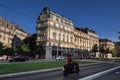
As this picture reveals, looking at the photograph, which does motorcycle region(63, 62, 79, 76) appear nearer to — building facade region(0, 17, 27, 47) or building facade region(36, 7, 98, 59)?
building facade region(36, 7, 98, 59)

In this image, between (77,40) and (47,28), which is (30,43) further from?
(77,40)

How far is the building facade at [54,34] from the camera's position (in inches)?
3290

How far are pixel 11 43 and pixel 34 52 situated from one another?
37.1ft

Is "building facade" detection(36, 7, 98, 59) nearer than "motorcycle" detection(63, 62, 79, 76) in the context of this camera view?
No


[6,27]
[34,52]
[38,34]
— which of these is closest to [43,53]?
[34,52]

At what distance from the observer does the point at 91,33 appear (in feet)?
427

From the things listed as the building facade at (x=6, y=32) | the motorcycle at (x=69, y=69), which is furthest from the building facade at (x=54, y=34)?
the motorcycle at (x=69, y=69)

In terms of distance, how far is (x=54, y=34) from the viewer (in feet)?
285

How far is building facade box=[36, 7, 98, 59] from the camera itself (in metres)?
83.6

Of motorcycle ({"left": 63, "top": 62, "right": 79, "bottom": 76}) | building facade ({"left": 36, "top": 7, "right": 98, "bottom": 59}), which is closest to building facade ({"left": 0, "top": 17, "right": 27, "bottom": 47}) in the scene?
building facade ({"left": 36, "top": 7, "right": 98, "bottom": 59})

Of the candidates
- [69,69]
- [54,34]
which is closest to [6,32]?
[54,34]

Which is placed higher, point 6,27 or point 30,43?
point 6,27

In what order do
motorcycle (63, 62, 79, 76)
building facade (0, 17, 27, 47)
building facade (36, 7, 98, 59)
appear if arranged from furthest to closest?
building facade (36, 7, 98, 59) < building facade (0, 17, 27, 47) < motorcycle (63, 62, 79, 76)

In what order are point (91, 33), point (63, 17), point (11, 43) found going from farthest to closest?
point (91, 33), point (63, 17), point (11, 43)
